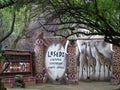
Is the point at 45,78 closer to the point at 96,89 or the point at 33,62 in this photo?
the point at 33,62

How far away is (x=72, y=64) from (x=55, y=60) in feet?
4.30

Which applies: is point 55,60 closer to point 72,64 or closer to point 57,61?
point 57,61

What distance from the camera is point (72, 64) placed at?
94.3 feet

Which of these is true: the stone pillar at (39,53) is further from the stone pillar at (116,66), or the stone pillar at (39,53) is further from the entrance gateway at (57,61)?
the stone pillar at (116,66)

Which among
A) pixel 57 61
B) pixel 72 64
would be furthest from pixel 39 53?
pixel 72 64

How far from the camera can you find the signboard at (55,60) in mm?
28859

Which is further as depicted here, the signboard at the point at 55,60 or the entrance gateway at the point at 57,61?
the signboard at the point at 55,60

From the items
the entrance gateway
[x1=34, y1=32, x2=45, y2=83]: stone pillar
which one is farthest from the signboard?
[x1=34, y1=32, x2=45, y2=83]: stone pillar

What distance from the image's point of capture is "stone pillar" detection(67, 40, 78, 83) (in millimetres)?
28614

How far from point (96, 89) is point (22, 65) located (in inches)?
211

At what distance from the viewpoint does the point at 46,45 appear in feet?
95.4

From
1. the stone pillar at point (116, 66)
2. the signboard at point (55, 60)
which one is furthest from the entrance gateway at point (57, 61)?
the stone pillar at point (116, 66)

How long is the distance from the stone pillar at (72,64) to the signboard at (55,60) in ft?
1.28

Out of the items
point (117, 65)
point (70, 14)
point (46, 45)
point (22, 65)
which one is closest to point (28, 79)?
point (22, 65)
